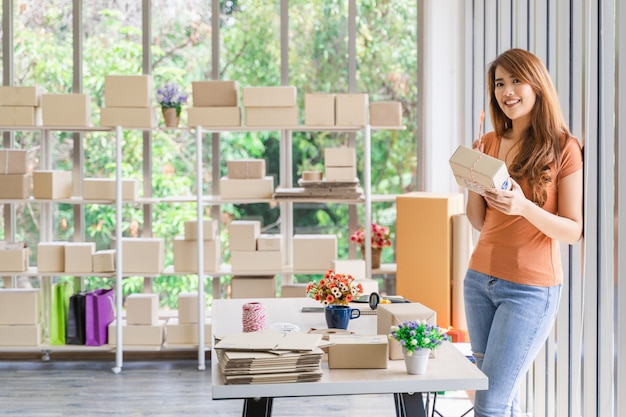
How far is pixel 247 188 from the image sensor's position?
543cm

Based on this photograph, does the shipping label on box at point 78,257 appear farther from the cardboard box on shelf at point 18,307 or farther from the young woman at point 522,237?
the young woman at point 522,237

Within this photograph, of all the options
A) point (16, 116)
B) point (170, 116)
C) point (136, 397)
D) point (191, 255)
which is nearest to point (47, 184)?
point (16, 116)

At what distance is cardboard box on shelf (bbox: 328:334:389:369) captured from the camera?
2.27m

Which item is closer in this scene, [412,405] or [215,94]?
[412,405]

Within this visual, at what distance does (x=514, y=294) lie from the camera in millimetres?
2533

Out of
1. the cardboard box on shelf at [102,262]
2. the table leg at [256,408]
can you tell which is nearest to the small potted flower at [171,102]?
the cardboard box on shelf at [102,262]

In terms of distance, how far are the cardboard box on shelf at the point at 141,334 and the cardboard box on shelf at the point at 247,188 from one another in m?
0.91

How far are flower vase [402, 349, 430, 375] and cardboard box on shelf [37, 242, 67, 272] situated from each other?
3.65 meters

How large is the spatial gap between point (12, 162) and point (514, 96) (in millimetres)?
3707

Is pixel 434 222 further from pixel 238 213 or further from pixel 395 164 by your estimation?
pixel 238 213

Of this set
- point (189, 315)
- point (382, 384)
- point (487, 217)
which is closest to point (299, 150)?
point (189, 315)

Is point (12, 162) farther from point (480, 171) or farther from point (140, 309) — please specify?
point (480, 171)

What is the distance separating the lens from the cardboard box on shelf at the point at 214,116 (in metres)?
5.38

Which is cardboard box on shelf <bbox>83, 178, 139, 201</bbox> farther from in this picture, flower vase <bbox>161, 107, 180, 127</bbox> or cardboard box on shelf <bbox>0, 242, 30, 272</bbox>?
cardboard box on shelf <bbox>0, 242, 30, 272</bbox>
